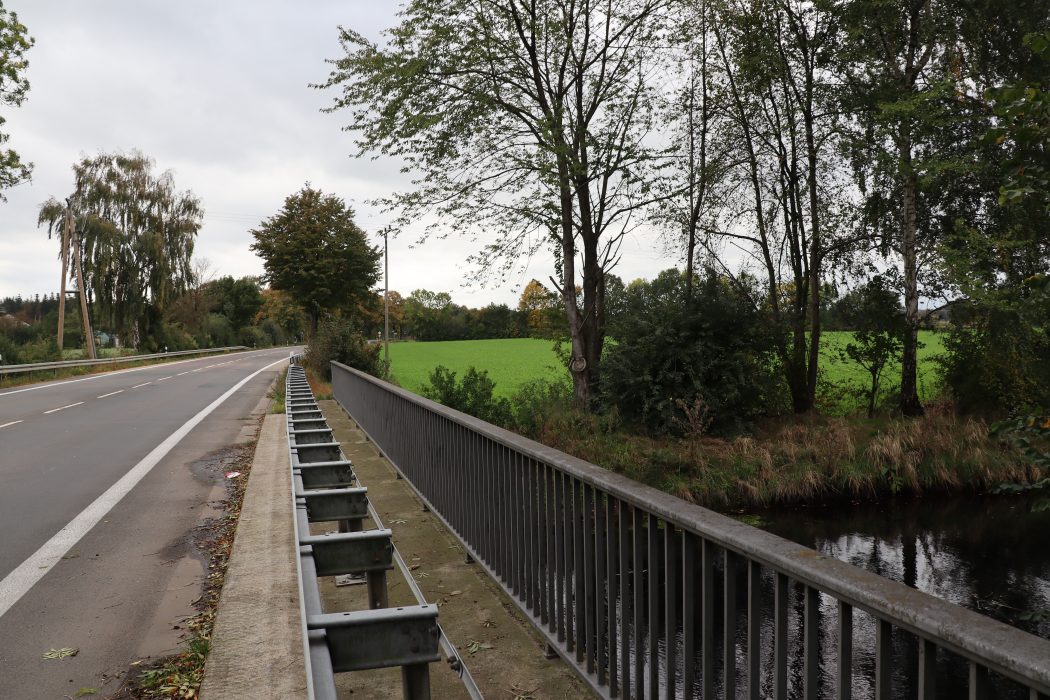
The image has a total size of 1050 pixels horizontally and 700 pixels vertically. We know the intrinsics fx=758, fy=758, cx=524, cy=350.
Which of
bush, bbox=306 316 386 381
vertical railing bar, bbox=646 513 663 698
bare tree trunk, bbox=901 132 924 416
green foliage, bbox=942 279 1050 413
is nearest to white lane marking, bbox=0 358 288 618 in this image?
vertical railing bar, bbox=646 513 663 698

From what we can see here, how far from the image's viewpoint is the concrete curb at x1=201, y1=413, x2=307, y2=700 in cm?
324

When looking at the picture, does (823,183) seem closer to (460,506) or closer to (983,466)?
(983,466)

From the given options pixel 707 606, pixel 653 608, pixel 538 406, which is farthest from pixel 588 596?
pixel 538 406

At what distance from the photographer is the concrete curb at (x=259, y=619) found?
3.24 m

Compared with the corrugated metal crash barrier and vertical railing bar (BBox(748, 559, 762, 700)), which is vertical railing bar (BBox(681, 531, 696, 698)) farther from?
the corrugated metal crash barrier

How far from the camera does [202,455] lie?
39.6 feet

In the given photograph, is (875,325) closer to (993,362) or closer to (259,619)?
(993,362)

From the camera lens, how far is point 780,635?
80.3 inches

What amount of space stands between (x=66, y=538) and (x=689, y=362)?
1250 cm

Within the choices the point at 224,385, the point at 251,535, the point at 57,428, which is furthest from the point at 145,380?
the point at 251,535

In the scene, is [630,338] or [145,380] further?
[145,380]

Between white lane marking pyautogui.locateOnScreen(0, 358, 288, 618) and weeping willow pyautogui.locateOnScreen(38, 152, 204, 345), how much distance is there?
4458 centimetres

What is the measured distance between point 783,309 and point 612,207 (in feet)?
19.2

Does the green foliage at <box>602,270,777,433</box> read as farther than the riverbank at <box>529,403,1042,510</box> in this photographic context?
Yes
